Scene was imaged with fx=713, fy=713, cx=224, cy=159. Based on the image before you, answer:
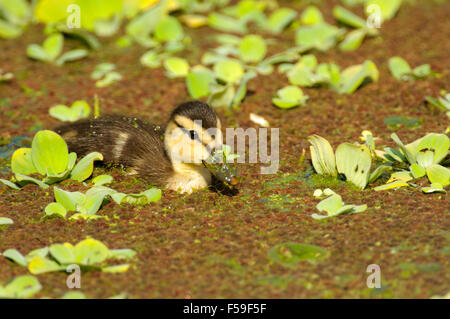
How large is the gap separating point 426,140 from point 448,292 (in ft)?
5.05

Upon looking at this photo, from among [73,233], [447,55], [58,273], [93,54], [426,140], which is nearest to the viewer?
[58,273]

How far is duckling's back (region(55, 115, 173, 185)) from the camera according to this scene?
5.38m

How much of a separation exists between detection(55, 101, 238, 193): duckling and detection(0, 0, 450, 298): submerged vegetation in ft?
0.50

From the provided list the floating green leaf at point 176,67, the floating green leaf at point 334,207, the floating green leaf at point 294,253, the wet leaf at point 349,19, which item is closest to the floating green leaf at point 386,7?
the wet leaf at point 349,19

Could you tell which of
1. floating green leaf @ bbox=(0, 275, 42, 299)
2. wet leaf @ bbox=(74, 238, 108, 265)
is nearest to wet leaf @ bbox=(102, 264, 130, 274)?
wet leaf @ bbox=(74, 238, 108, 265)

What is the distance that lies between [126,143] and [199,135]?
31.3 inches

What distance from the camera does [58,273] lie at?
13.7ft

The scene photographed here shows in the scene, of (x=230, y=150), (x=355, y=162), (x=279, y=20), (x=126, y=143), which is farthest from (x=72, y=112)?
(x=279, y=20)

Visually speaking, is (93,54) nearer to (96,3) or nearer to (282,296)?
(96,3)

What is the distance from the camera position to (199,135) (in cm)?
504

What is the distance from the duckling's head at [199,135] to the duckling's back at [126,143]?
0.79 feet

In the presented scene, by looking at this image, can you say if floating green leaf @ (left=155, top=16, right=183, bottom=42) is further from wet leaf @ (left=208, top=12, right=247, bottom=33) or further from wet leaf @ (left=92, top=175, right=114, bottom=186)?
wet leaf @ (left=92, top=175, right=114, bottom=186)
